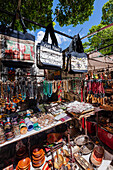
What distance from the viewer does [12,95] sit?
1917 millimetres

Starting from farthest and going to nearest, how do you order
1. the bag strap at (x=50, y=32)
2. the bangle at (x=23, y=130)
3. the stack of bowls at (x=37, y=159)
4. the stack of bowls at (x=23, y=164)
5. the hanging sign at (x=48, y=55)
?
1. the stack of bowls at (x=37, y=159)
2. the stack of bowls at (x=23, y=164)
3. the bangle at (x=23, y=130)
4. the bag strap at (x=50, y=32)
5. the hanging sign at (x=48, y=55)

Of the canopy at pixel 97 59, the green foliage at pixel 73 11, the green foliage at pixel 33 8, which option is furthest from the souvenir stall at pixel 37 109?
the canopy at pixel 97 59

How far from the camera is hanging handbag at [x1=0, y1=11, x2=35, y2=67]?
98 cm

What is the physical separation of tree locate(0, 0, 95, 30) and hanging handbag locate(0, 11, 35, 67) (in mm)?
1225

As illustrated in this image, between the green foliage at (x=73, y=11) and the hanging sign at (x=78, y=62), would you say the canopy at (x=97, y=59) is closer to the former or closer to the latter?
the green foliage at (x=73, y=11)

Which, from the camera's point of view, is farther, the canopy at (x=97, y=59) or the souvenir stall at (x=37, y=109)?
the canopy at (x=97, y=59)

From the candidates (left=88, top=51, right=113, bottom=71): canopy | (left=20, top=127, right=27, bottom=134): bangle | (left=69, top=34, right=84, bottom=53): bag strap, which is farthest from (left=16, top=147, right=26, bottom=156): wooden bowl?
(left=88, top=51, right=113, bottom=71): canopy

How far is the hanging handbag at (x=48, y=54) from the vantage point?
128cm

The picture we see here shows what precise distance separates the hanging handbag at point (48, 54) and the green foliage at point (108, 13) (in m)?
12.3

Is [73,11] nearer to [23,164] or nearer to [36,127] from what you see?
[36,127]

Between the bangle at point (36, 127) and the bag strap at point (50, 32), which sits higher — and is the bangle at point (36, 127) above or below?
below

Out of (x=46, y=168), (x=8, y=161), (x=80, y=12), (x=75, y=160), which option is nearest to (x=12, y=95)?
(x=8, y=161)

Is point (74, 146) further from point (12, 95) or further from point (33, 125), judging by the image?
point (12, 95)

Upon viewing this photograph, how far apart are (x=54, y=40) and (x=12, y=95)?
64.3 inches
